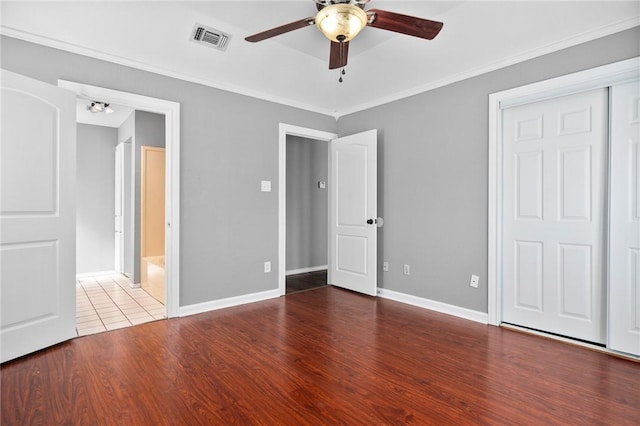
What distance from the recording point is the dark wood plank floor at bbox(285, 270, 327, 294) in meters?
4.69

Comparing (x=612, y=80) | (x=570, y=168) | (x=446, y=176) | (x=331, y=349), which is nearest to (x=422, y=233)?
(x=446, y=176)

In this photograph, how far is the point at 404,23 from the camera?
2.11 m

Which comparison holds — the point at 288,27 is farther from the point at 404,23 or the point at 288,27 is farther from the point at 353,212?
the point at 353,212

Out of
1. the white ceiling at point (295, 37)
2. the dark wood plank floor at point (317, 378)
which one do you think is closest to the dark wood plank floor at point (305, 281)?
the dark wood plank floor at point (317, 378)

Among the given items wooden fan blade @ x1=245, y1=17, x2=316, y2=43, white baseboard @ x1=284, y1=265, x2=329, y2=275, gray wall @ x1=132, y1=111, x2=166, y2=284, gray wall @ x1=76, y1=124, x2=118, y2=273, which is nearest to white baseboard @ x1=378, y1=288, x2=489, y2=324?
white baseboard @ x1=284, y1=265, x2=329, y2=275

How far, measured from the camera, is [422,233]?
3801 mm

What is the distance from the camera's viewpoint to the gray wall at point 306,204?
586 centimetres

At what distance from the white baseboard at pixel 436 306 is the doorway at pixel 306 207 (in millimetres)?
1793

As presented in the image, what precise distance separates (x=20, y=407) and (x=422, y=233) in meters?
3.53

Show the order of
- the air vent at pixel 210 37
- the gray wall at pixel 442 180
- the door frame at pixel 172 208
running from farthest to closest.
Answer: the door frame at pixel 172 208 → the gray wall at pixel 442 180 → the air vent at pixel 210 37

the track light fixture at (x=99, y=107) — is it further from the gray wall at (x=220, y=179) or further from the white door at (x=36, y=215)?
the white door at (x=36, y=215)

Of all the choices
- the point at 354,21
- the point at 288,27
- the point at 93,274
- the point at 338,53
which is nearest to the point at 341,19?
the point at 354,21

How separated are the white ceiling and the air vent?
0.05m

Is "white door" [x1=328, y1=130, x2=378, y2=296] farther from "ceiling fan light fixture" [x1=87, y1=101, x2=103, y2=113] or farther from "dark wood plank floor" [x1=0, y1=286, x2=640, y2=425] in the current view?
"ceiling fan light fixture" [x1=87, y1=101, x2=103, y2=113]
